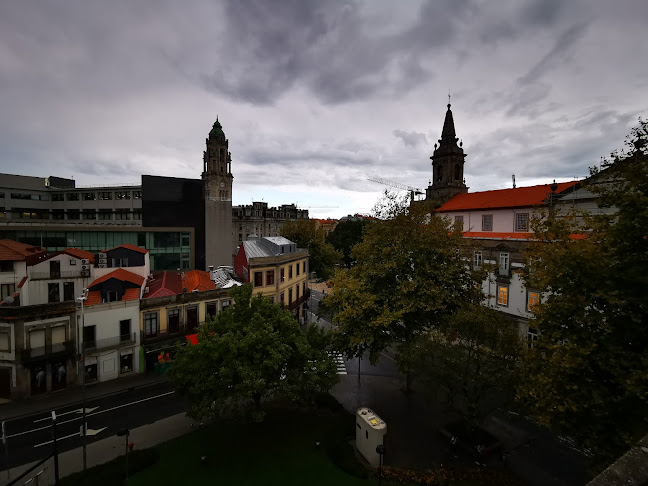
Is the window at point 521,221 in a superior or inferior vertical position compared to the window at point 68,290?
superior

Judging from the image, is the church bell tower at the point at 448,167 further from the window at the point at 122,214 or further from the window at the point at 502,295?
the window at the point at 122,214

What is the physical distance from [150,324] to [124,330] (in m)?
2.04

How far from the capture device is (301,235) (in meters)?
59.0

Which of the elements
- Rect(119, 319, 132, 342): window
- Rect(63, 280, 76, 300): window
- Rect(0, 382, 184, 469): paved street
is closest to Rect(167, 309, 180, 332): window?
Rect(119, 319, 132, 342): window

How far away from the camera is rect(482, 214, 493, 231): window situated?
129 ft

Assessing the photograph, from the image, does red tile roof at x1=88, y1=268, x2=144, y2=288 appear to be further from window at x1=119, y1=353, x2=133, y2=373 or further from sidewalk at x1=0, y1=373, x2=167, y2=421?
sidewalk at x1=0, y1=373, x2=167, y2=421

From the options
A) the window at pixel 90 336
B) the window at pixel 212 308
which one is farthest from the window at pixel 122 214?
the window at pixel 90 336

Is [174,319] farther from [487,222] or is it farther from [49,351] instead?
[487,222]

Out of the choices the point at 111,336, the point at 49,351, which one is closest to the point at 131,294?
the point at 111,336

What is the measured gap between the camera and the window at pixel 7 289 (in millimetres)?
29078

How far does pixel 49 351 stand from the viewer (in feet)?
80.2

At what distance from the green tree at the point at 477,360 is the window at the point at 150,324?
23.6 metres

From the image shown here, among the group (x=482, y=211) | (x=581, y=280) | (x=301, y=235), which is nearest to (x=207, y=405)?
(x=581, y=280)

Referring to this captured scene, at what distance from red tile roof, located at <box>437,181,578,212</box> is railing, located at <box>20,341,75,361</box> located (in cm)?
4558
